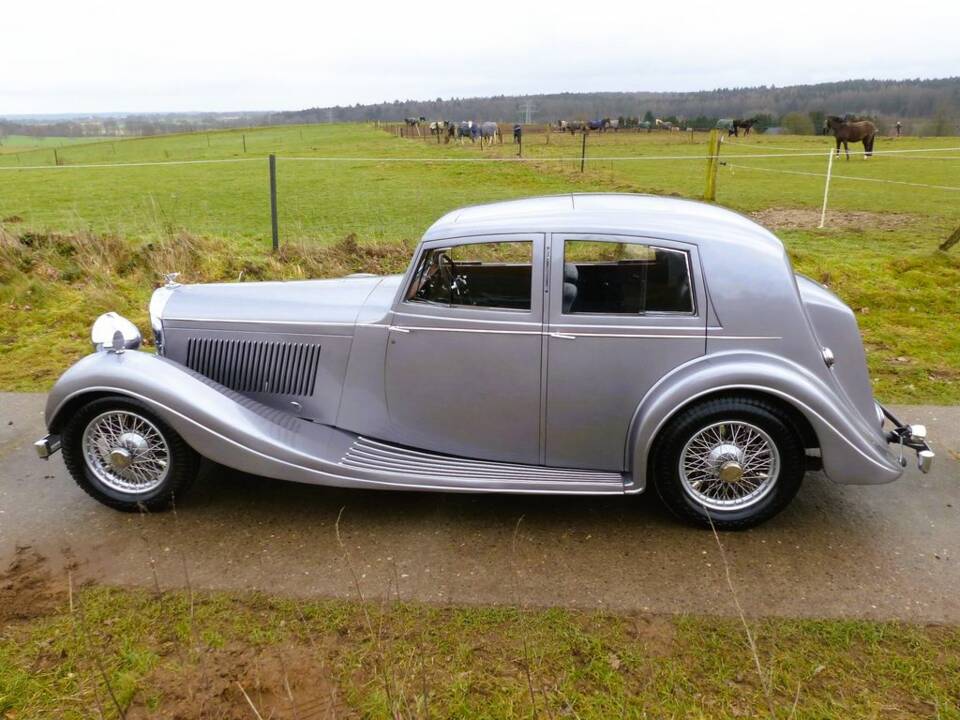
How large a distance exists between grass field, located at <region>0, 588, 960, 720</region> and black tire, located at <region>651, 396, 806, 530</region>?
759 mm

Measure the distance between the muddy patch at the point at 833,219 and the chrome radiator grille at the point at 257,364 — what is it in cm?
1191

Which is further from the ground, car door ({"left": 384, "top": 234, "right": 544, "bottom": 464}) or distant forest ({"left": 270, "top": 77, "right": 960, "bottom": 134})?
distant forest ({"left": 270, "top": 77, "right": 960, "bottom": 134})

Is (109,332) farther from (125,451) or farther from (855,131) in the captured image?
(855,131)

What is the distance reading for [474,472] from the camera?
3.86m

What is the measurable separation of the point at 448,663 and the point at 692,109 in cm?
9908

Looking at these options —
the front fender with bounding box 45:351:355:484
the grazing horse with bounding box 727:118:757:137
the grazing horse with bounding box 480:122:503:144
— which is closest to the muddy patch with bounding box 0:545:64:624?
the front fender with bounding box 45:351:355:484

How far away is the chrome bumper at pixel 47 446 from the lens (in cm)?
395

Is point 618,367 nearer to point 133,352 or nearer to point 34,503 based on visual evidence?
point 133,352

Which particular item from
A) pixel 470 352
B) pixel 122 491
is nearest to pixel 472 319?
pixel 470 352

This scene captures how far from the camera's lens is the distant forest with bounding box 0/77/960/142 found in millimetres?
59059

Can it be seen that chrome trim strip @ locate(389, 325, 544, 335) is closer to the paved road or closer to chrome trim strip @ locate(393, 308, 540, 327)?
chrome trim strip @ locate(393, 308, 540, 327)

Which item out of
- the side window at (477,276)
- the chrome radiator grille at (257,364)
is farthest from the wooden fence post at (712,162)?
the chrome radiator grille at (257,364)

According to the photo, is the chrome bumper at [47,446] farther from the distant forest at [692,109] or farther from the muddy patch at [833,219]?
the distant forest at [692,109]

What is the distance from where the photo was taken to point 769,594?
3354mm
